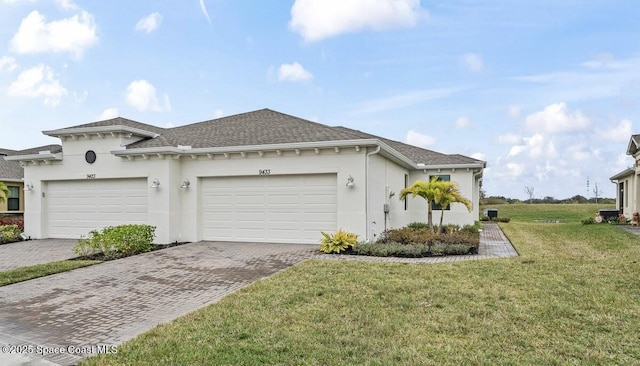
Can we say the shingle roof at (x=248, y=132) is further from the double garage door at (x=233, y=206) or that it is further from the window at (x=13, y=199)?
the window at (x=13, y=199)

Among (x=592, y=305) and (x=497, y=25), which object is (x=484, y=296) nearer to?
(x=592, y=305)

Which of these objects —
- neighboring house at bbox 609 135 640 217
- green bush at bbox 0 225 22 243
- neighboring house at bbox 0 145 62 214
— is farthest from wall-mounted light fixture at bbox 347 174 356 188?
neighboring house at bbox 0 145 62 214

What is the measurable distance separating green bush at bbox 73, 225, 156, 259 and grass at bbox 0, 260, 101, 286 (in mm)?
919

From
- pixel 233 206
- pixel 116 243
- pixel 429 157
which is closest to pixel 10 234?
pixel 116 243

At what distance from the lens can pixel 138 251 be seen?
1173 centimetres

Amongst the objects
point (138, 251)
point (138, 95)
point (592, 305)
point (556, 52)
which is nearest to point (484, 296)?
point (592, 305)

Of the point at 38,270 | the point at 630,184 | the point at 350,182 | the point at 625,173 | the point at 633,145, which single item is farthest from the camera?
the point at 625,173

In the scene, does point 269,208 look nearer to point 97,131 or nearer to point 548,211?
point 97,131

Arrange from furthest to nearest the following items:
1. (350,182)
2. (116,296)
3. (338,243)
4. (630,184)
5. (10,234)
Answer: (630,184) → (10,234) → (350,182) → (338,243) → (116,296)

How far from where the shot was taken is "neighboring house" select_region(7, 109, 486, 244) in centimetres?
1247

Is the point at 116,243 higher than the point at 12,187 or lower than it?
lower

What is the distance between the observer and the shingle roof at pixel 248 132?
13.3m

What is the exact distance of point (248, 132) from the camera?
14.9 metres

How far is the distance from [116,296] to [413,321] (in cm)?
504
